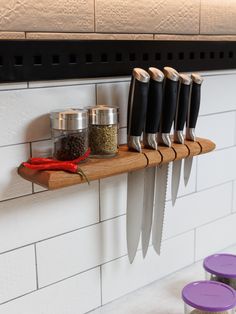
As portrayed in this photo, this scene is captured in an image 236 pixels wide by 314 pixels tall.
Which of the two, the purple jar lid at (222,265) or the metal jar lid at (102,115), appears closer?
the metal jar lid at (102,115)

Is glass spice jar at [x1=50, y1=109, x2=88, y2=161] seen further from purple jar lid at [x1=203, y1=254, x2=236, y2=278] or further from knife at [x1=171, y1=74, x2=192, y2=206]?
purple jar lid at [x1=203, y1=254, x2=236, y2=278]

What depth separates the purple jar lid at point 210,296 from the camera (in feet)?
2.81

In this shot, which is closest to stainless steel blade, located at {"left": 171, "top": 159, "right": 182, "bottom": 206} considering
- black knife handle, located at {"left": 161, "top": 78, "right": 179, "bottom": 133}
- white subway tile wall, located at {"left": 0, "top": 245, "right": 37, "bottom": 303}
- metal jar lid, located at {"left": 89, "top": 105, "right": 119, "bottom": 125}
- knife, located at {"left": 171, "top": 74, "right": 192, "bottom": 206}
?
knife, located at {"left": 171, "top": 74, "right": 192, "bottom": 206}

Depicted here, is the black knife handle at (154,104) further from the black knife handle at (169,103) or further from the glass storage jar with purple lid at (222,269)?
the glass storage jar with purple lid at (222,269)

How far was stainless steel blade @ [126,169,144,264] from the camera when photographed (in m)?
0.92

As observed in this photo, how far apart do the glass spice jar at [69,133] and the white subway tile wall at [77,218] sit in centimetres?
5

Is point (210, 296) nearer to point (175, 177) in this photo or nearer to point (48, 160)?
point (175, 177)

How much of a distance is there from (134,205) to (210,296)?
0.23 metres

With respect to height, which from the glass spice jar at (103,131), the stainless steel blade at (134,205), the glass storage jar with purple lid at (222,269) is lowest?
the glass storage jar with purple lid at (222,269)

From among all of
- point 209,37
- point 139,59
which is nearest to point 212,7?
point 209,37

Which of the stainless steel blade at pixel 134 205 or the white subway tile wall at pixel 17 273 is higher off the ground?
the stainless steel blade at pixel 134 205

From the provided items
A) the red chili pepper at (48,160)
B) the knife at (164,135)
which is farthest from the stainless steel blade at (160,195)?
the red chili pepper at (48,160)

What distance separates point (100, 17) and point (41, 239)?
0.44 meters

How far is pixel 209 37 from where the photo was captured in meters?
1.14
